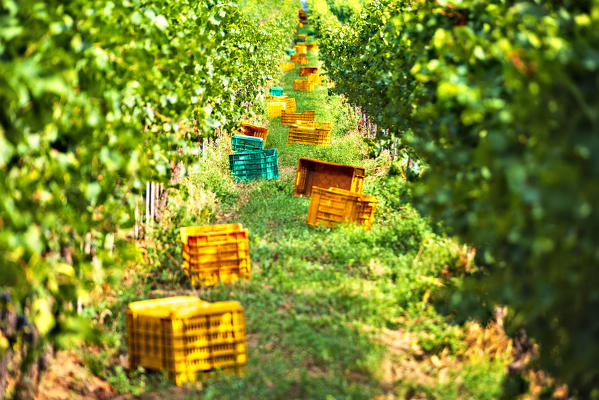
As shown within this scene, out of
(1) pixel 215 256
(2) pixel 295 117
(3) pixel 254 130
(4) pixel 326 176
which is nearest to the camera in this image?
(1) pixel 215 256

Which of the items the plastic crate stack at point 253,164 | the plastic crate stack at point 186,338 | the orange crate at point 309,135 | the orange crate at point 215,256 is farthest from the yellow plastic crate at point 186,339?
the orange crate at point 309,135

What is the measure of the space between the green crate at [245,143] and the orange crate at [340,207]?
4518mm

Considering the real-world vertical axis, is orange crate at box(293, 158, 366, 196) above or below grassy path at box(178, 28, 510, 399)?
above

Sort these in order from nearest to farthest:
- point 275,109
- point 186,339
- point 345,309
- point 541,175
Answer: point 541,175, point 186,339, point 345,309, point 275,109

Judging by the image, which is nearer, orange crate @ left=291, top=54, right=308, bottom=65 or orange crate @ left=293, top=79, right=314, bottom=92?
orange crate @ left=293, top=79, right=314, bottom=92

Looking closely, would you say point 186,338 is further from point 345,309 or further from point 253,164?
point 253,164

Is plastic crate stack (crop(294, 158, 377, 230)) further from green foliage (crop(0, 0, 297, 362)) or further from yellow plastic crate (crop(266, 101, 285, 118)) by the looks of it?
yellow plastic crate (crop(266, 101, 285, 118))

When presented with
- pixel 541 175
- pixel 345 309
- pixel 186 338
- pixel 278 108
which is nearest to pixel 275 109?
pixel 278 108

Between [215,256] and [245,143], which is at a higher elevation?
[245,143]

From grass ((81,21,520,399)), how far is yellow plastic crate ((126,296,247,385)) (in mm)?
135

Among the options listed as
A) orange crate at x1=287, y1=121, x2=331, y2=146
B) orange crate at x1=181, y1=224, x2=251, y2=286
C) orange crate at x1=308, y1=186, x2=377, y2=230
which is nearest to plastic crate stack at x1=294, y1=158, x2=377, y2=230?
orange crate at x1=308, y1=186, x2=377, y2=230

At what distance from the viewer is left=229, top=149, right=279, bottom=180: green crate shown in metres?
11.9

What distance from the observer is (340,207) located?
8.88 metres

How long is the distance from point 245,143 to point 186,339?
898 centimetres
